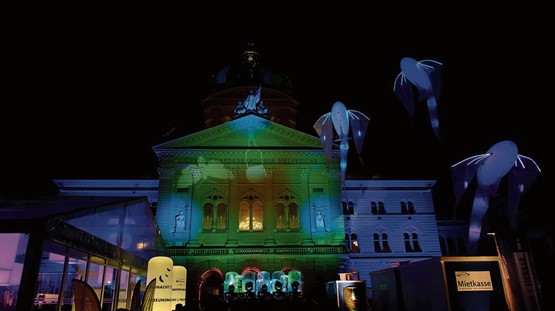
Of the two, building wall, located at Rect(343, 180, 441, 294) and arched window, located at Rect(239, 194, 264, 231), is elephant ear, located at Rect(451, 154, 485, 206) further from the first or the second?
building wall, located at Rect(343, 180, 441, 294)

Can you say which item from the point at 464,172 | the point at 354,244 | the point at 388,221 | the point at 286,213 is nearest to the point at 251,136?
the point at 286,213

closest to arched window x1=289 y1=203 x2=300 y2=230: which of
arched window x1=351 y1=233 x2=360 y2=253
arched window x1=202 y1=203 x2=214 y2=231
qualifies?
arched window x1=202 y1=203 x2=214 y2=231

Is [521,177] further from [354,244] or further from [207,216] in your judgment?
[207,216]

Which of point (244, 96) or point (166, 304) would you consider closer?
point (166, 304)

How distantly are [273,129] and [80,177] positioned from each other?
16485mm

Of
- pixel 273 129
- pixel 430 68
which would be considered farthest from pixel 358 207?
pixel 430 68

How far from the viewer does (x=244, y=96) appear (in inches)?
1547

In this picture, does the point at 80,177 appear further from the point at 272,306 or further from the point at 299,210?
the point at 272,306

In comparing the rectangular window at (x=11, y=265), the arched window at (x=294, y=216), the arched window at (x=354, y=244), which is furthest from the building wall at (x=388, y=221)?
the rectangular window at (x=11, y=265)

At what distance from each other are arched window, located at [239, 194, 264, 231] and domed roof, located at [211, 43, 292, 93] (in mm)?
16062

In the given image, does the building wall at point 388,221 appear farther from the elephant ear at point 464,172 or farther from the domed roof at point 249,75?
the elephant ear at point 464,172

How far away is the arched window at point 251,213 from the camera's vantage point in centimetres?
2869

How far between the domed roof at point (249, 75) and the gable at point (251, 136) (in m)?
11.1

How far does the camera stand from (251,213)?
2902cm
